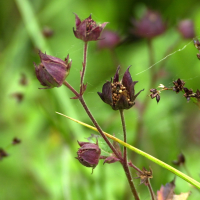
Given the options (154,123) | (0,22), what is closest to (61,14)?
(0,22)

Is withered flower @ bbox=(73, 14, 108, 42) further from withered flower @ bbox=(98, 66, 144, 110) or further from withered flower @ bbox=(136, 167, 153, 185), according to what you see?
withered flower @ bbox=(136, 167, 153, 185)

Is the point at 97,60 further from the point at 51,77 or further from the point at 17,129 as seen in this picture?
the point at 51,77

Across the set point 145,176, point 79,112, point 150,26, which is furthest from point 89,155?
point 79,112

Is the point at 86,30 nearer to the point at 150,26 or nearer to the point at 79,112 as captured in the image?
the point at 150,26

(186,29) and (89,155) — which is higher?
(186,29)

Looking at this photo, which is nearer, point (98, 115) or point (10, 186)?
point (10, 186)

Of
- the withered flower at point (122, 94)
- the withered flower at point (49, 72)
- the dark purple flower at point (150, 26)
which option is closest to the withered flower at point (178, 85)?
the withered flower at point (122, 94)
